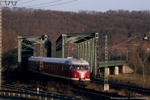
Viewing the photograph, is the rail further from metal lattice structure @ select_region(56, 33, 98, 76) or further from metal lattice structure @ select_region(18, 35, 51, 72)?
metal lattice structure @ select_region(18, 35, 51, 72)

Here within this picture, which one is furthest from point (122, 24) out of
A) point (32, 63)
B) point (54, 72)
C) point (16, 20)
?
point (54, 72)

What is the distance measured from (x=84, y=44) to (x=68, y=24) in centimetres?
7253

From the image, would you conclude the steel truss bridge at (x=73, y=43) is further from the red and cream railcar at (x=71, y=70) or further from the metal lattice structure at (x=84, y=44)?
the red and cream railcar at (x=71, y=70)

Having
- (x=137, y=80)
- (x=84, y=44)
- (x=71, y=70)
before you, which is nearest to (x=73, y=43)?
(x=84, y=44)

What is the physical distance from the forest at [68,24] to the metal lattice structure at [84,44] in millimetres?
15126

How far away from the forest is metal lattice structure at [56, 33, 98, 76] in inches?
596

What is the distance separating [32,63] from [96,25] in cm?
8716

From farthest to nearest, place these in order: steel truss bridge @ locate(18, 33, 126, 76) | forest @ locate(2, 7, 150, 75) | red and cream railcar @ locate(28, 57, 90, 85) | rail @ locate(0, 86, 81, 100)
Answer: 1. forest @ locate(2, 7, 150, 75)
2. steel truss bridge @ locate(18, 33, 126, 76)
3. red and cream railcar @ locate(28, 57, 90, 85)
4. rail @ locate(0, 86, 81, 100)

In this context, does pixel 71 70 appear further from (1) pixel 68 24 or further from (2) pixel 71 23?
(2) pixel 71 23

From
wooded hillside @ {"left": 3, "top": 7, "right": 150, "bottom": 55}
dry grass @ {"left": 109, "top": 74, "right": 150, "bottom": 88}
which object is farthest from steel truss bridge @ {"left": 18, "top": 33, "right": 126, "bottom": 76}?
wooded hillside @ {"left": 3, "top": 7, "right": 150, "bottom": 55}

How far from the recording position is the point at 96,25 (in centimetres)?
13288

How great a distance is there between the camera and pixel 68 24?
414ft

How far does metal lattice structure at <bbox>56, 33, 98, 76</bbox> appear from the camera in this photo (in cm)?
4327

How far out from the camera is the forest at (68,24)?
84.1 meters
